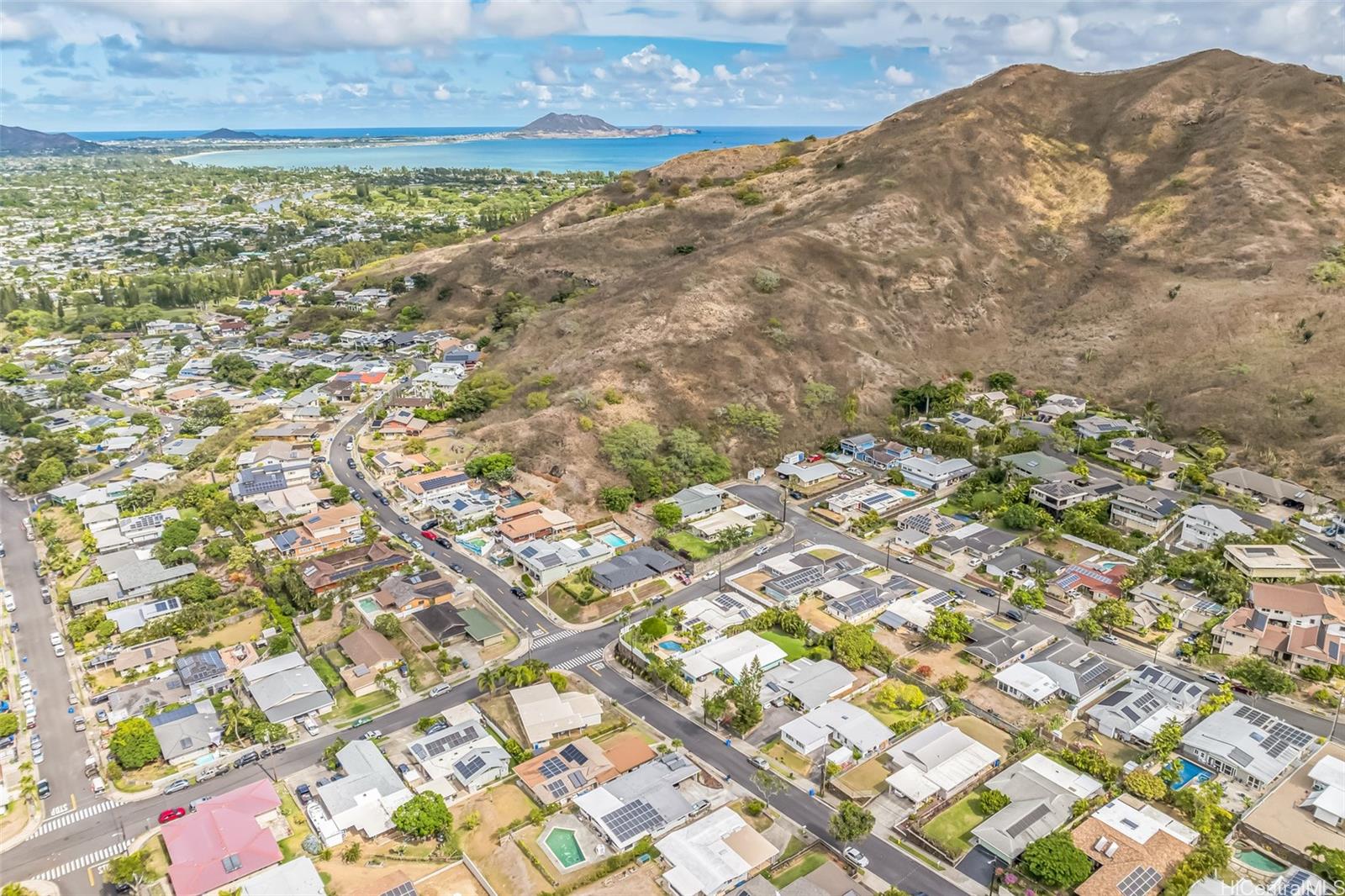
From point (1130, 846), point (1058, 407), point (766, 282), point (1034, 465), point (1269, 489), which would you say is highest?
point (766, 282)

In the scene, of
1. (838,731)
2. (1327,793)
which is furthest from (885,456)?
(1327,793)

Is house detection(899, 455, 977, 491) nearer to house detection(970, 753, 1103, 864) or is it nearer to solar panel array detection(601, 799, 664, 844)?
house detection(970, 753, 1103, 864)

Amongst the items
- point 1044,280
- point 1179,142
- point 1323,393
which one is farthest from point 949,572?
point 1179,142

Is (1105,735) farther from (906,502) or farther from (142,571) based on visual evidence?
(142,571)

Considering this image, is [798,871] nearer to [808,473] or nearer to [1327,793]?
[1327,793]

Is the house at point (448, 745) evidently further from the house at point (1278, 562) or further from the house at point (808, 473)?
the house at point (1278, 562)

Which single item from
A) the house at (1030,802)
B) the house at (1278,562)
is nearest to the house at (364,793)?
the house at (1030,802)

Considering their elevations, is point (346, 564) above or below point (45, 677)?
above
